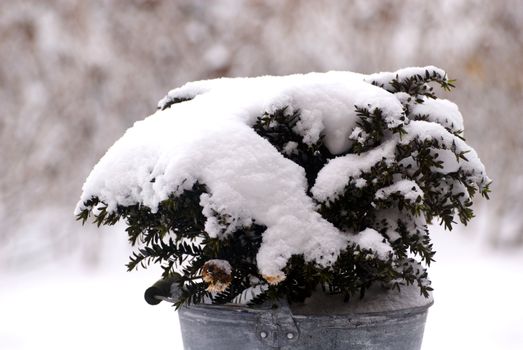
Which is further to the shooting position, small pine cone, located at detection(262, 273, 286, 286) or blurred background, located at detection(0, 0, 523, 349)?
blurred background, located at detection(0, 0, 523, 349)

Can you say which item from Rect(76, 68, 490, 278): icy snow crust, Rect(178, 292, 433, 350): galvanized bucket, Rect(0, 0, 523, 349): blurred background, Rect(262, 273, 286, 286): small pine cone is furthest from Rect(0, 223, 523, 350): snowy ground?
Rect(262, 273, 286, 286): small pine cone

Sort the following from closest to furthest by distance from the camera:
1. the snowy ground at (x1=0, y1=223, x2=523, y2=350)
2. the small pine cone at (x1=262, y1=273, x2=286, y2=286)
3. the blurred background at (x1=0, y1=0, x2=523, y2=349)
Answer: the small pine cone at (x1=262, y1=273, x2=286, y2=286) < the snowy ground at (x1=0, y1=223, x2=523, y2=350) < the blurred background at (x1=0, y1=0, x2=523, y2=349)

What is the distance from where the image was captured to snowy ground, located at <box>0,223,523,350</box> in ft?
9.93

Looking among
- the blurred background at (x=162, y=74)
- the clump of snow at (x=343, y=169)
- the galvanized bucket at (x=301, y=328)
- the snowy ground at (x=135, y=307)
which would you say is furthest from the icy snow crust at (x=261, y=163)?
the blurred background at (x=162, y=74)

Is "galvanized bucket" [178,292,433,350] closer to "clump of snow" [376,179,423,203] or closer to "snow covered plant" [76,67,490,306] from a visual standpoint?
"snow covered plant" [76,67,490,306]

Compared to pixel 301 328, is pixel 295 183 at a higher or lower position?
higher

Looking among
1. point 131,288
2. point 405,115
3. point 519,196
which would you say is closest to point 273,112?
point 405,115

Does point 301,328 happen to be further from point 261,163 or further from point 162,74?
point 162,74

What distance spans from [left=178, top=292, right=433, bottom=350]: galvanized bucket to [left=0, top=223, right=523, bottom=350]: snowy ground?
5.13 feet

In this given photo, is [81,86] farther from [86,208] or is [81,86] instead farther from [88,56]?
[86,208]

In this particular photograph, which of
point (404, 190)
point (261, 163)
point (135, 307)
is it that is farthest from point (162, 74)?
point (404, 190)

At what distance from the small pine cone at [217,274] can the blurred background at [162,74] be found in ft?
7.77

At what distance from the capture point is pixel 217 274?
138 centimetres

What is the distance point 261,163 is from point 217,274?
24cm
